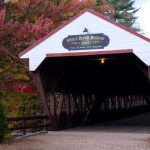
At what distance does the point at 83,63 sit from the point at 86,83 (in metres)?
3.35

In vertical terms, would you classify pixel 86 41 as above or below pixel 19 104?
above

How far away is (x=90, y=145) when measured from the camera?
13.6m

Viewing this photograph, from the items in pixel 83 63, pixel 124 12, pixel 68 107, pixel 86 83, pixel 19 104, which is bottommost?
pixel 68 107

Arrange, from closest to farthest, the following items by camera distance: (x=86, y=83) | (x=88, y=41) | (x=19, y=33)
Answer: (x=19, y=33), (x=88, y=41), (x=86, y=83)

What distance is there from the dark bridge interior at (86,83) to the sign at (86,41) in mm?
1387

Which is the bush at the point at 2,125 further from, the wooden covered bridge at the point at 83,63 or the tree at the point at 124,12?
the tree at the point at 124,12

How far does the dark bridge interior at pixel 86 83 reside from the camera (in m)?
19.3

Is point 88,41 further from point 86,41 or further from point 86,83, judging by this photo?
point 86,83

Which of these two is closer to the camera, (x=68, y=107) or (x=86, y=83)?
(x=68, y=107)

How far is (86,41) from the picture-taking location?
17.5 metres

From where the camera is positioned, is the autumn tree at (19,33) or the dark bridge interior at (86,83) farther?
the dark bridge interior at (86,83)

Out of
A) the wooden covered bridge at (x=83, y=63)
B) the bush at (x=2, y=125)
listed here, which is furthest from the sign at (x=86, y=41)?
the bush at (x=2, y=125)

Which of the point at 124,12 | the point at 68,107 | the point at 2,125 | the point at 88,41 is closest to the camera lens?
the point at 2,125


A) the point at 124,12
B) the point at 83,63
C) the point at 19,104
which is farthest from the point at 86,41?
the point at 124,12
